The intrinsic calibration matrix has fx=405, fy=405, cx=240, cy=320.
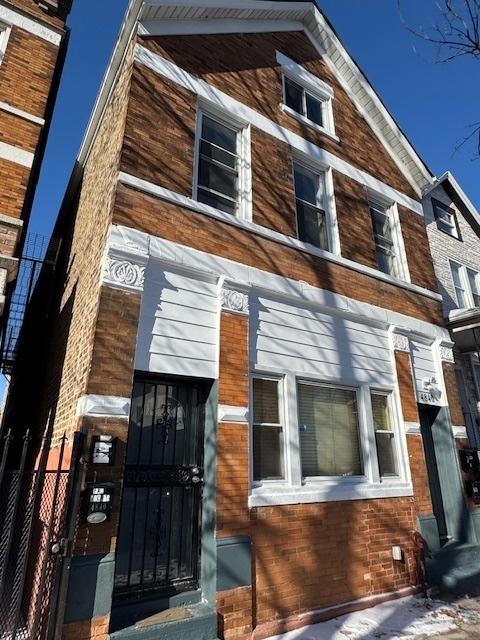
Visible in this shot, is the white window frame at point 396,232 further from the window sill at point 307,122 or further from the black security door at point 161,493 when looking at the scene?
the black security door at point 161,493

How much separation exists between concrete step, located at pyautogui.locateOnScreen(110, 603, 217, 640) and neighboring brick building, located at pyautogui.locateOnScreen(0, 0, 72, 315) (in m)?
4.29

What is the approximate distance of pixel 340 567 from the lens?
18.2 feet

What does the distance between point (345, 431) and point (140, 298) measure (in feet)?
12.9

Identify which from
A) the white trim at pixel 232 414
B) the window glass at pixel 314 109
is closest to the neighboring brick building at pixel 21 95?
the white trim at pixel 232 414

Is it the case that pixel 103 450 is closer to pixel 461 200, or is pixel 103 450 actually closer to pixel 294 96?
pixel 294 96

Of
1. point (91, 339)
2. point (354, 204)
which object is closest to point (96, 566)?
point (91, 339)

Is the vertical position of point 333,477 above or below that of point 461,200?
below

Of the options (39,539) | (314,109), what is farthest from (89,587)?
(314,109)

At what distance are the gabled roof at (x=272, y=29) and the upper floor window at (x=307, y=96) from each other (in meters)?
0.90

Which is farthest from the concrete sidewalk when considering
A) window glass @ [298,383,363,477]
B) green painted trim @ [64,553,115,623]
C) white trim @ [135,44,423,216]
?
white trim @ [135,44,423,216]

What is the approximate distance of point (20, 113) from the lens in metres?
6.66

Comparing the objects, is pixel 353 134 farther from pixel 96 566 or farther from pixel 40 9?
pixel 96 566

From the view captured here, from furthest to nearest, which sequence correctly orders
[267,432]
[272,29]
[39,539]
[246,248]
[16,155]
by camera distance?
[272,29] < [16,155] < [246,248] < [267,432] < [39,539]

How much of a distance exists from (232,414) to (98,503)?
1.88m
